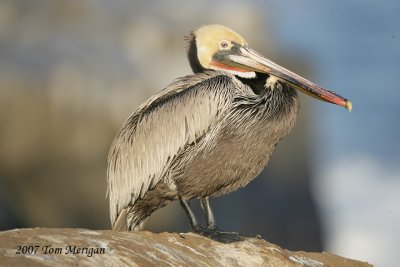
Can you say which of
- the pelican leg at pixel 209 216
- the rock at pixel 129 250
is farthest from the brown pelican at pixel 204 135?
the rock at pixel 129 250

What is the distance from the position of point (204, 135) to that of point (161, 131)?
1.43 feet

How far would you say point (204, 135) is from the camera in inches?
277

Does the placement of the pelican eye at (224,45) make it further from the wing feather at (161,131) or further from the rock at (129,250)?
the rock at (129,250)

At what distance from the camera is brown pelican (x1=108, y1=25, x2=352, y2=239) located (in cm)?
695

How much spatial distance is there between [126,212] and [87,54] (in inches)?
483

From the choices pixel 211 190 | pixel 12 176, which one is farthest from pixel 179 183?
pixel 12 176

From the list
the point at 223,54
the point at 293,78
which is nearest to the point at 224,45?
the point at 223,54

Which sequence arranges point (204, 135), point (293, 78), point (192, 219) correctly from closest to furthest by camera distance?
1. point (192, 219)
2. point (204, 135)
3. point (293, 78)

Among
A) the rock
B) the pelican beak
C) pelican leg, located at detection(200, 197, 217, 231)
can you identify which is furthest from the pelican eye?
the rock

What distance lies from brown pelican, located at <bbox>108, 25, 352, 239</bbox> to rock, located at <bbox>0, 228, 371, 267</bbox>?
2.17ft

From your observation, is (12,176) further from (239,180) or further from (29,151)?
(239,180)

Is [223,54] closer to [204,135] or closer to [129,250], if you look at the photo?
[204,135]

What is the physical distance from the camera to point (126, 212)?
7422 millimetres

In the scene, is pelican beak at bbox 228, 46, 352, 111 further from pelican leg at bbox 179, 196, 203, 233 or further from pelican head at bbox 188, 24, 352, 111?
pelican leg at bbox 179, 196, 203, 233
